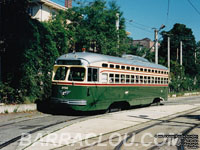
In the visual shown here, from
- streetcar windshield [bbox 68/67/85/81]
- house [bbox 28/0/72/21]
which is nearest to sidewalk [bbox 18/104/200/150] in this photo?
streetcar windshield [bbox 68/67/85/81]

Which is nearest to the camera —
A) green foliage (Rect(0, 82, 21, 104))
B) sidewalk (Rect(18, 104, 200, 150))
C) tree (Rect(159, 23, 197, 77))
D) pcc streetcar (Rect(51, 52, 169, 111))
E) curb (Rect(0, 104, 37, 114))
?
sidewalk (Rect(18, 104, 200, 150))

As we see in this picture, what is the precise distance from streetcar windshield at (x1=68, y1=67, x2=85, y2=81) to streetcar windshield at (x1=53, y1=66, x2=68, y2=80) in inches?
12.8

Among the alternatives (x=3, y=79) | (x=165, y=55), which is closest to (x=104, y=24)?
(x=3, y=79)

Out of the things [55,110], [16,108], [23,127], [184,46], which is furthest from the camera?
[184,46]

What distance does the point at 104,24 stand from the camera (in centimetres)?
2586

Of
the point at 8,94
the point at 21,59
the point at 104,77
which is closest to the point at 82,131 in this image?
the point at 104,77

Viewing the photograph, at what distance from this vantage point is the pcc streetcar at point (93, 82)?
12.7 meters

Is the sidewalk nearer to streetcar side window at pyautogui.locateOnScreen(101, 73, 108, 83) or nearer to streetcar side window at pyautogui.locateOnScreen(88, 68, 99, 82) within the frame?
streetcar side window at pyautogui.locateOnScreen(88, 68, 99, 82)

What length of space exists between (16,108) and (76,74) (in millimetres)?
3766

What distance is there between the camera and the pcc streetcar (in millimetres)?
12742

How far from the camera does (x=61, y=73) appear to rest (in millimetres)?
13523

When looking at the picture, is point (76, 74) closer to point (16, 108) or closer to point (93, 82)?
point (93, 82)

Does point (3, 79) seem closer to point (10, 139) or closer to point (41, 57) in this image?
point (41, 57)

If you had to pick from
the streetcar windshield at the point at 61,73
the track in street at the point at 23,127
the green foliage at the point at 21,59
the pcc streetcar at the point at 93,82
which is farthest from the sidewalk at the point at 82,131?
the green foliage at the point at 21,59
